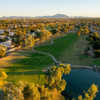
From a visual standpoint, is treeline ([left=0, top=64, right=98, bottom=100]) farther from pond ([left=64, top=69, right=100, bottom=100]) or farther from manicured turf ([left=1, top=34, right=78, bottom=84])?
manicured turf ([left=1, top=34, right=78, bottom=84])

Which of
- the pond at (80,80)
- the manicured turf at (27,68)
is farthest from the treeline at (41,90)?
the manicured turf at (27,68)

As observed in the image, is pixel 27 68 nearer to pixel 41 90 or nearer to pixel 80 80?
pixel 41 90

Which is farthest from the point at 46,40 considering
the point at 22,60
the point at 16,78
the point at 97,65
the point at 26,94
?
the point at 26,94

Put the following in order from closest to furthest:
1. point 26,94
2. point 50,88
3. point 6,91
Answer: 1. point 6,91
2. point 26,94
3. point 50,88

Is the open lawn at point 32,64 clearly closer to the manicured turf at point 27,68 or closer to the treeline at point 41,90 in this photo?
the manicured turf at point 27,68

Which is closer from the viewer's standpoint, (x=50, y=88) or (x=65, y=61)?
(x=50, y=88)

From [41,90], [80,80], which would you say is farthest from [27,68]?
[80,80]

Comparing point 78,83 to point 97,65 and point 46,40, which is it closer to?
point 97,65

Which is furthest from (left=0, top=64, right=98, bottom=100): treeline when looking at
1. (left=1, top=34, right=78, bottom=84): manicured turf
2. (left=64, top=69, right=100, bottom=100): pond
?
(left=1, top=34, right=78, bottom=84): manicured turf
